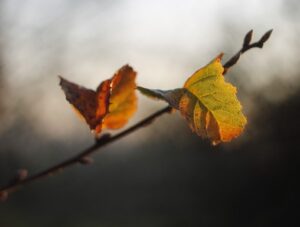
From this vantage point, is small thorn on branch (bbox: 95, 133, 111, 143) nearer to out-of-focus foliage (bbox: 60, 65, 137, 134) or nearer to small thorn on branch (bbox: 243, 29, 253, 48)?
out-of-focus foliage (bbox: 60, 65, 137, 134)

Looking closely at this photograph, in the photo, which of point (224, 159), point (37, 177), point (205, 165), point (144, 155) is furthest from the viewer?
point (144, 155)

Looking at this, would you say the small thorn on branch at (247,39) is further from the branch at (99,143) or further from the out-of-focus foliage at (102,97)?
the out-of-focus foliage at (102,97)

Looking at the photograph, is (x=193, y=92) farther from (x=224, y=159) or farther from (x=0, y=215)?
(x=224, y=159)

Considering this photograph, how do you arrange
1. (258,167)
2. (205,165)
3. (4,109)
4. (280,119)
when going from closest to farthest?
1. (4,109)
2. (280,119)
3. (258,167)
4. (205,165)

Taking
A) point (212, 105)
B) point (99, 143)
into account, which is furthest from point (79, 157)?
point (212, 105)

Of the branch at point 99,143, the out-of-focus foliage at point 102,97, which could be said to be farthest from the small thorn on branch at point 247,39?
the out-of-focus foliage at point 102,97

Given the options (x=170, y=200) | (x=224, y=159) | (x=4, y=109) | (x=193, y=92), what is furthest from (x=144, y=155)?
(x=193, y=92)
